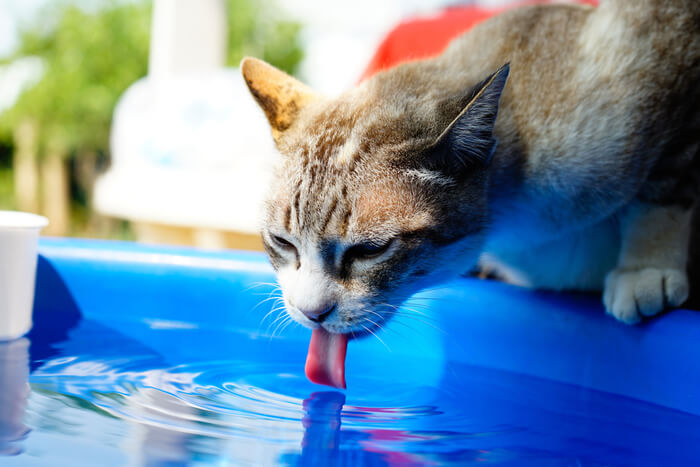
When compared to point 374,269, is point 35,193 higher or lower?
lower

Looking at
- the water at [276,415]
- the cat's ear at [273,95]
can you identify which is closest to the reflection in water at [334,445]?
the water at [276,415]

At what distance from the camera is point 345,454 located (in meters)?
0.94

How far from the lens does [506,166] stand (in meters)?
1.24

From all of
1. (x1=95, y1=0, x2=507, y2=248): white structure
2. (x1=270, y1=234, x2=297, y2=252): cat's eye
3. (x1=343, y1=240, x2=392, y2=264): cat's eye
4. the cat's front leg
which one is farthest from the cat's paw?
(x1=95, y1=0, x2=507, y2=248): white structure

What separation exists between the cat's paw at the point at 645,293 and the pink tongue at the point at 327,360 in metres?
0.54

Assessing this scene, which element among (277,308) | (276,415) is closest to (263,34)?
(277,308)

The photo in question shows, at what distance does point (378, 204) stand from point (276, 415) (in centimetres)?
37

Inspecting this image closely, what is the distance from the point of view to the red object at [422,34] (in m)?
2.60

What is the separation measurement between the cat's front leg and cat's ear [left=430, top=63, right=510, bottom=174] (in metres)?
0.40

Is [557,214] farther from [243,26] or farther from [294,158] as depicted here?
[243,26]

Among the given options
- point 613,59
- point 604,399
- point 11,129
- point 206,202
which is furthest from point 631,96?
point 11,129

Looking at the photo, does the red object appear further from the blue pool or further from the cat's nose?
the cat's nose

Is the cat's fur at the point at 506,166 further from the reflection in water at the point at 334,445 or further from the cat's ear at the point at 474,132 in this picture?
the reflection in water at the point at 334,445

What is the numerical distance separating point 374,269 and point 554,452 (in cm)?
38
